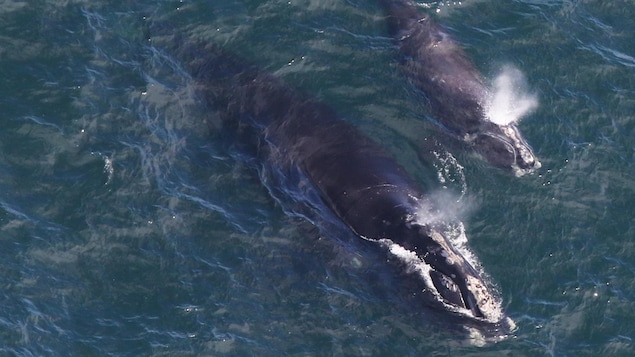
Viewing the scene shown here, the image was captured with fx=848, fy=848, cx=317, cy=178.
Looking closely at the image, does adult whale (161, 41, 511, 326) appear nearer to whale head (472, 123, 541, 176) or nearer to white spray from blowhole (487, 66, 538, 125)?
whale head (472, 123, 541, 176)

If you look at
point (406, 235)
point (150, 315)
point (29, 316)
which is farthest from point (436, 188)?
point (29, 316)

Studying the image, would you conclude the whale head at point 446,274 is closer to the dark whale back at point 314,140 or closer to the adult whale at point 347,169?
the adult whale at point 347,169

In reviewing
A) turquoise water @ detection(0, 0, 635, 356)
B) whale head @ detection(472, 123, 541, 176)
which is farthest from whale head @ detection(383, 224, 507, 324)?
whale head @ detection(472, 123, 541, 176)

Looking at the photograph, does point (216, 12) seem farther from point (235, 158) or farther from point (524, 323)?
point (524, 323)

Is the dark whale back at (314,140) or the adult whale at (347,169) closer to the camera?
the adult whale at (347,169)

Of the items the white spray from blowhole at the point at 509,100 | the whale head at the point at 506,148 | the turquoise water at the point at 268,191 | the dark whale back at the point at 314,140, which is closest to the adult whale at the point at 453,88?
the whale head at the point at 506,148
